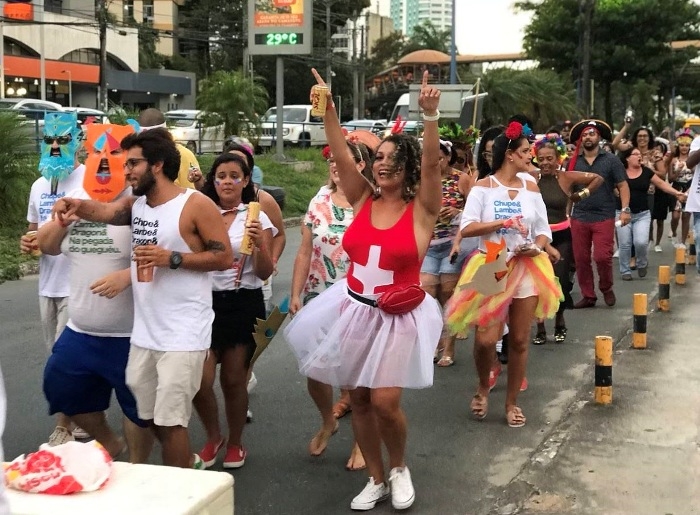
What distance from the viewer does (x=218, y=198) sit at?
564 centimetres

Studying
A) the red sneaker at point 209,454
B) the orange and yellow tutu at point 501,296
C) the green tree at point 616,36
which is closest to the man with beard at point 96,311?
the red sneaker at point 209,454

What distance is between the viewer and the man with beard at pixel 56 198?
5711 mm

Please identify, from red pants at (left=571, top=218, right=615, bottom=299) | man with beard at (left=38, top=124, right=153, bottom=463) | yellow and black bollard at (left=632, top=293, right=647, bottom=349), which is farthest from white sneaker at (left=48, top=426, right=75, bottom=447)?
red pants at (left=571, top=218, right=615, bottom=299)

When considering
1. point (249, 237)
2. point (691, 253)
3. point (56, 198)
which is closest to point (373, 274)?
point (249, 237)

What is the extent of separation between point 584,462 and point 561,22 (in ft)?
155

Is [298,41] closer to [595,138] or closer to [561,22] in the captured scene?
[595,138]

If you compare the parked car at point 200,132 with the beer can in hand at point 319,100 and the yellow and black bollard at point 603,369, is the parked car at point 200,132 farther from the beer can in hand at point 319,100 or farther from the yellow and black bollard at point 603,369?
the beer can in hand at point 319,100

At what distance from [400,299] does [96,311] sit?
4.87ft

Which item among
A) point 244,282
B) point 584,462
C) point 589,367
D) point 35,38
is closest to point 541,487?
point 584,462

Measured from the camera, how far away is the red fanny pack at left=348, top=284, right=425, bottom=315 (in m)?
4.79

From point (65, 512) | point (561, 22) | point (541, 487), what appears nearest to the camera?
point (65, 512)

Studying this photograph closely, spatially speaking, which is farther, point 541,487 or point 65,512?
point 541,487

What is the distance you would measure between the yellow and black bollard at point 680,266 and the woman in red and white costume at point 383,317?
847cm

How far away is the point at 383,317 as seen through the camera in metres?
4.86
